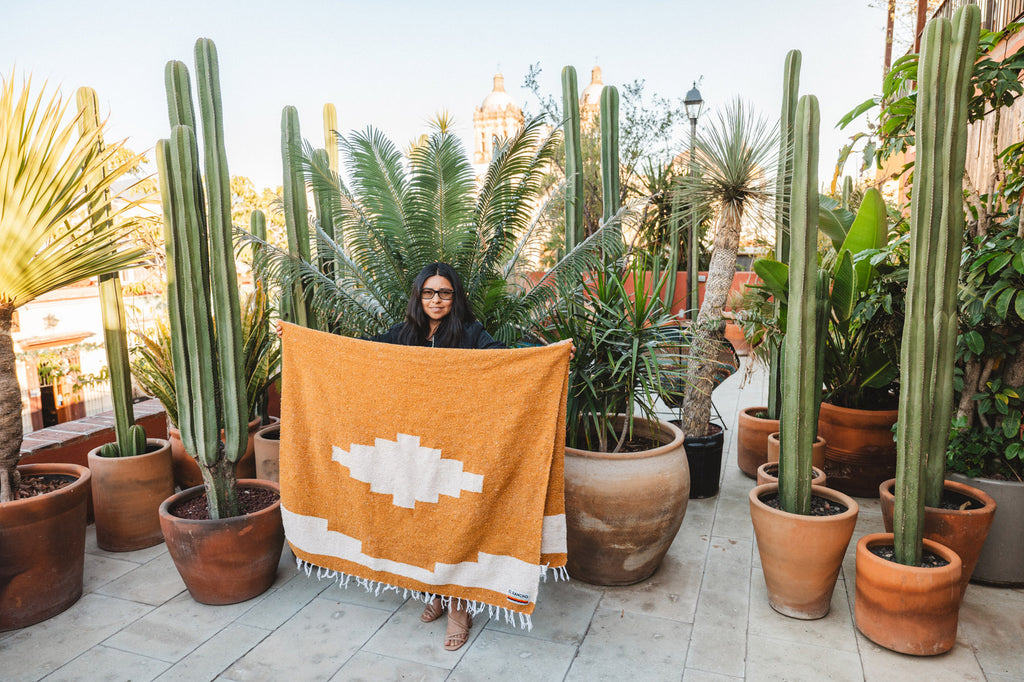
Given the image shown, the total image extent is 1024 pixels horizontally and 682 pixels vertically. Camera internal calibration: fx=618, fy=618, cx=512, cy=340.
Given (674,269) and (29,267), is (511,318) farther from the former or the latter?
(29,267)

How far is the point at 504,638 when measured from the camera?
2.46m

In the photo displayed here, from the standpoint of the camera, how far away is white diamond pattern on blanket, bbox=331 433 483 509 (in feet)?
7.71

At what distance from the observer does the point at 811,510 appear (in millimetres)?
2625

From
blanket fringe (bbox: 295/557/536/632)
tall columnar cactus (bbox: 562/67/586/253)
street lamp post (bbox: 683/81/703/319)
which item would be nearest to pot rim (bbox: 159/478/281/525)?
blanket fringe (bbox: 295/557/536/632)

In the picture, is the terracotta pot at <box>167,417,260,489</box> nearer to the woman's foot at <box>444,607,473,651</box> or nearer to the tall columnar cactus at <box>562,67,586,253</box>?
the woman's foot at <box>444,607,473,651</box>

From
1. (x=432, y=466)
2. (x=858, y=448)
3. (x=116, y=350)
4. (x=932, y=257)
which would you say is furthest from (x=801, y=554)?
(x=116, y=350)

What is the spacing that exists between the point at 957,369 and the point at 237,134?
3.49 m

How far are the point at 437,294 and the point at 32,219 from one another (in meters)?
1.73

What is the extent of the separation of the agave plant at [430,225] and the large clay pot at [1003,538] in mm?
2081

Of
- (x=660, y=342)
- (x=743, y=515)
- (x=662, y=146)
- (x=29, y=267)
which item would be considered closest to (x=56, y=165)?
(x=29, y=267)

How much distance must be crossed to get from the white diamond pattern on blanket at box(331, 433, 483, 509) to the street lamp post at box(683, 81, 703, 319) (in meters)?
Answer: 1.69

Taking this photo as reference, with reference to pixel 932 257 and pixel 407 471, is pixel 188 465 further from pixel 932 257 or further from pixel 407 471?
pixel 932 257

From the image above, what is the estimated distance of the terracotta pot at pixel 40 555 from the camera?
252cm

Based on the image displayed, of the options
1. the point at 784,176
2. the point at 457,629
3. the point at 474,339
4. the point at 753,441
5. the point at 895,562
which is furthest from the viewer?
the point at 753,441
